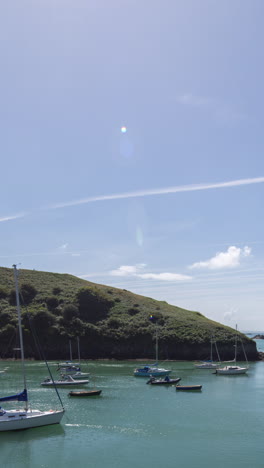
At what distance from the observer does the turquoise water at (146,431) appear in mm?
36250

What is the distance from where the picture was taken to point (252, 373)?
101500mm

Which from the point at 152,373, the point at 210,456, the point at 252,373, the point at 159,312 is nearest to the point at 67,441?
the point at 210,456

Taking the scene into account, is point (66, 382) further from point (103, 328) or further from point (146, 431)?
point (103, 328)

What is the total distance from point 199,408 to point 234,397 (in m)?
13.3

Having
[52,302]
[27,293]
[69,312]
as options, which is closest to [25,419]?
[69,312]

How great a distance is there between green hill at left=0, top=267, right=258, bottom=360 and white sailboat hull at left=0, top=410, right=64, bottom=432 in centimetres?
7706

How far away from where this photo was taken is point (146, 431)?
1775 inches

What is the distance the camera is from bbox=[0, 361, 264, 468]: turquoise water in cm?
3625

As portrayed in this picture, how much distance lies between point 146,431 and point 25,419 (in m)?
13.7

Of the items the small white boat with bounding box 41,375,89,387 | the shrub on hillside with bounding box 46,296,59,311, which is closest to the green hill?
the shrub on hillside with bounding box 46,296,59,311

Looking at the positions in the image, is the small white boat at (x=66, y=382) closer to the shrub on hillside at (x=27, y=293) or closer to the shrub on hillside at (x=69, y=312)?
the shrub on hillside at (x=69, y=312)

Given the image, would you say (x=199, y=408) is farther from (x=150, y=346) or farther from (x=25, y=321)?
(x=25, y=321)

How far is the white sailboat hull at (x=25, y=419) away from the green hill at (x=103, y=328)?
7706 centimetres

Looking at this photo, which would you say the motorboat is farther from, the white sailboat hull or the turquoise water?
the white sailboat hull
